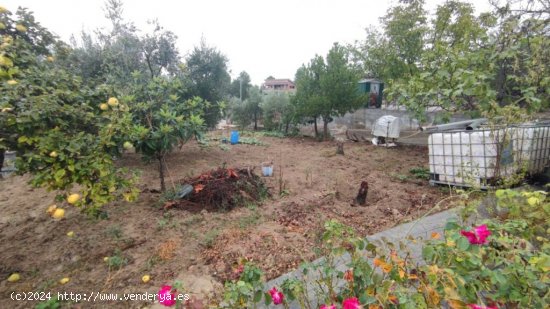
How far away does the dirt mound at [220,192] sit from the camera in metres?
3.53

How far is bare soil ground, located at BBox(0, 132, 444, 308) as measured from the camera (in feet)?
7.00

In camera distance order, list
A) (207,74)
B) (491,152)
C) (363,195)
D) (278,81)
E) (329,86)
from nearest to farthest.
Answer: (491,152), (363,195), (207,74), (329,86), (278,81)

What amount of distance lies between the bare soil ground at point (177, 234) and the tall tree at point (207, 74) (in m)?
3.92

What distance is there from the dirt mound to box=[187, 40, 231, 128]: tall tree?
4620mm

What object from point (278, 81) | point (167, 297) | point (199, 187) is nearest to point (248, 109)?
point (199, 187)

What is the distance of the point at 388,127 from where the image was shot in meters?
8.53

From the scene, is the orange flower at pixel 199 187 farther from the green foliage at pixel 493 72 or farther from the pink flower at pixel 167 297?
the green foliage at pixel 493 72

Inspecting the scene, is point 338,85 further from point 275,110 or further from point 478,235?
point 478,235

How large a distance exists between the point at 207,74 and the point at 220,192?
19.4 feet

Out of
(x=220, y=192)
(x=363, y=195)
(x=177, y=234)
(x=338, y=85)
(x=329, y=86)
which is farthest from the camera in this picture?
(x=329, y=86)

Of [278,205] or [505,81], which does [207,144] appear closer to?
[278,205]

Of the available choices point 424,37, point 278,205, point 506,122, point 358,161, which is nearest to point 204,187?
point 278,205

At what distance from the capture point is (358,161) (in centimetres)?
655

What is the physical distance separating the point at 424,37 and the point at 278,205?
26.2 ft
